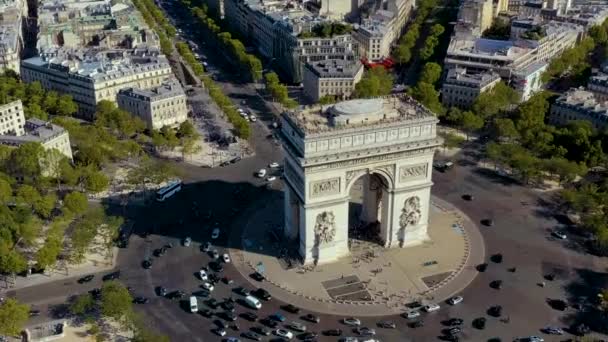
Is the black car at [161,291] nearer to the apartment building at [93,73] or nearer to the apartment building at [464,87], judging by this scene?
the apartment building at [93,73]

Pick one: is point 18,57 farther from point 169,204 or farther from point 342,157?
point 342,157

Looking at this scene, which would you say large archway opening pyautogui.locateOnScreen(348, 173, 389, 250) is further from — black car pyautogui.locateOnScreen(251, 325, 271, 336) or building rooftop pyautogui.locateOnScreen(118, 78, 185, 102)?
building rooftop pyautogui.locateOnScreen(118, 78, 185, 102)

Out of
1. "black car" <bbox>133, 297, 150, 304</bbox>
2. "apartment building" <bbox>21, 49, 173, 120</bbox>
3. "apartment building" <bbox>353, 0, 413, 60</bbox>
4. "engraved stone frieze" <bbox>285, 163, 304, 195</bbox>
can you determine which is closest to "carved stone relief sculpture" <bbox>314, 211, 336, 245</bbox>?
"engraved stone frieze" <bbox>285, 163, 304, 195</bbox>

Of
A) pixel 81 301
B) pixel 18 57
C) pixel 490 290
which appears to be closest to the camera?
pixel 81 301

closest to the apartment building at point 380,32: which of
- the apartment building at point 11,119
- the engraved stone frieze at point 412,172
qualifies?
the engraved stone frieze at point 412,172

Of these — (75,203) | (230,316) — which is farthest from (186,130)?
(230,316)

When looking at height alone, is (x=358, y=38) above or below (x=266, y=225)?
above

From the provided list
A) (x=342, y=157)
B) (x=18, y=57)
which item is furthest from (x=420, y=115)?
(x=18, y=57)
